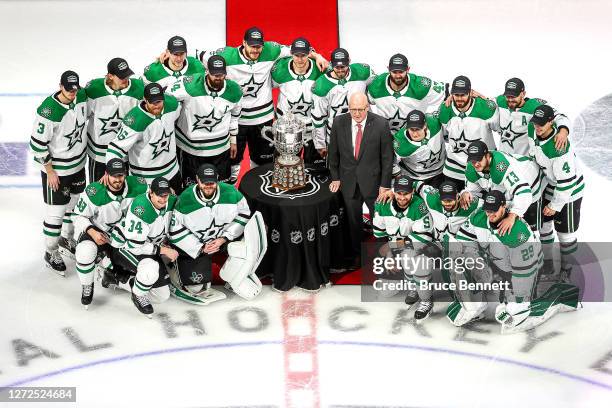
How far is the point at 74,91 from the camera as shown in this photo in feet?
28.5

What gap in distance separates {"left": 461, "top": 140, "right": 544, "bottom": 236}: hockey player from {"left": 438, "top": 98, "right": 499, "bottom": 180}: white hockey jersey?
0.95 feet

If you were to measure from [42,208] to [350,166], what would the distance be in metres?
2.64

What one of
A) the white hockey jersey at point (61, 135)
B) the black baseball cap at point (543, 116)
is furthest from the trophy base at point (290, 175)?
the black baseball cap at point (543, 116)

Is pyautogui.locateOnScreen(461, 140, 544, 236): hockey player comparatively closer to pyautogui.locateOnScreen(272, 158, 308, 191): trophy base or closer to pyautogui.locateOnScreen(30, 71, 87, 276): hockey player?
pyautogui.locateOnScreen(272, 158, 308, 191): trophy base

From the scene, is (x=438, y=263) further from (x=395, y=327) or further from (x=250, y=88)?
(x=250, y=88)

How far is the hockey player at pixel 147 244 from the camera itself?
838cm

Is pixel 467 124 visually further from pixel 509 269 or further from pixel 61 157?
pixel 61 157

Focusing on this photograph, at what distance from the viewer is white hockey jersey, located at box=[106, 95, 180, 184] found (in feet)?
28.7

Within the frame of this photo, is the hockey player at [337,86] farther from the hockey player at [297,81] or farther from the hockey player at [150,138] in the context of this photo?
the hockey player at [150,138]

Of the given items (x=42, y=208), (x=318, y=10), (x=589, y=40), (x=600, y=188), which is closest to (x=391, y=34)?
(x=318, y=10)

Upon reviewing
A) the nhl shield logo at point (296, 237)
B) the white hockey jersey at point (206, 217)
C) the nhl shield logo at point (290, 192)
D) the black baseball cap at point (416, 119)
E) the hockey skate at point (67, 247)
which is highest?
the black baseball cap at point (416, 119)

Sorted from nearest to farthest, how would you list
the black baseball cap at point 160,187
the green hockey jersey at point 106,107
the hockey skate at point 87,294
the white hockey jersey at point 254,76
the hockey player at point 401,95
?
the black baseball cap at point 160,187 < the hockey skate at point 87,294 < the green hockey jersey at point 106,107 < the hockey player at point 401,95 < the white hockey jersey at point 254,76

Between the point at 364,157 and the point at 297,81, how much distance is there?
2.98 feet

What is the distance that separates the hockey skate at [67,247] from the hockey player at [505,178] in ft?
9.32
